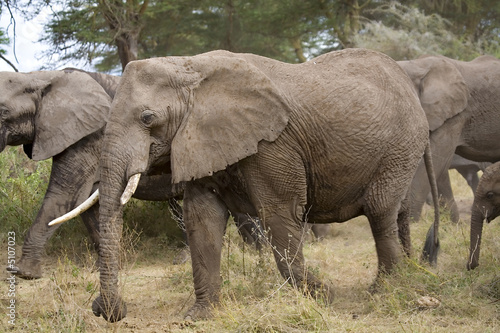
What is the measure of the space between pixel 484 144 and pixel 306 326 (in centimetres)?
557

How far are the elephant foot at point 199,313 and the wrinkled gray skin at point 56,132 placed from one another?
2.16 metres

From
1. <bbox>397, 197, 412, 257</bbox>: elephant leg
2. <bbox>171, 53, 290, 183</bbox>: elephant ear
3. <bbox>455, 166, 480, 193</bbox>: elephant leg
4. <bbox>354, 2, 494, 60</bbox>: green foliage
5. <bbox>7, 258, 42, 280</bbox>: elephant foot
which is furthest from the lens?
<bbox>354, 2, 494, 60</bbox>: green foliage

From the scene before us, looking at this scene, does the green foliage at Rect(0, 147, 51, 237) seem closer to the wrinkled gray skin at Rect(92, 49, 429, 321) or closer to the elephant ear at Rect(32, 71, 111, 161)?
the elephant ear at Rect(32, 71, 111, 161)

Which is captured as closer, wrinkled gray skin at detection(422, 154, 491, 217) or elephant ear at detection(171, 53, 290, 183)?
elephant ear at detection(171, 53, 290, 183)

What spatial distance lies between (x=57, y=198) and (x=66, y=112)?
0.88 metres

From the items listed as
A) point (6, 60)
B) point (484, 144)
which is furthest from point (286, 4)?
point (484, 144)

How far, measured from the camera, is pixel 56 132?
7039 millimetres

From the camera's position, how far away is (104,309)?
4348mm

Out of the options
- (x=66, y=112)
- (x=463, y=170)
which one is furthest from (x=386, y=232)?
(x=463, y=170)

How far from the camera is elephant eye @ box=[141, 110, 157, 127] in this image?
4.57m

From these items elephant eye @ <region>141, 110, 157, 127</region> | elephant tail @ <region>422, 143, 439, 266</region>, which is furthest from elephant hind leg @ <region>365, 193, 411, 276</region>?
elephant eye @ <region>141, 110, 157, 127</region>

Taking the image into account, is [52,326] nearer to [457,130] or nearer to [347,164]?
[347,164]

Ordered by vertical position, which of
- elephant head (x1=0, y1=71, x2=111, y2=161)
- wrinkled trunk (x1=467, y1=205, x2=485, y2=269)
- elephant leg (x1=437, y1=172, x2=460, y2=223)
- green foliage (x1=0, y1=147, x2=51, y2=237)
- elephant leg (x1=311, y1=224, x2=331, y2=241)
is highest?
elephant head (x1=0, y1=71, x2=111, y2=161)

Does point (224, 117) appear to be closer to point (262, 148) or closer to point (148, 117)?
point (262, 148)
